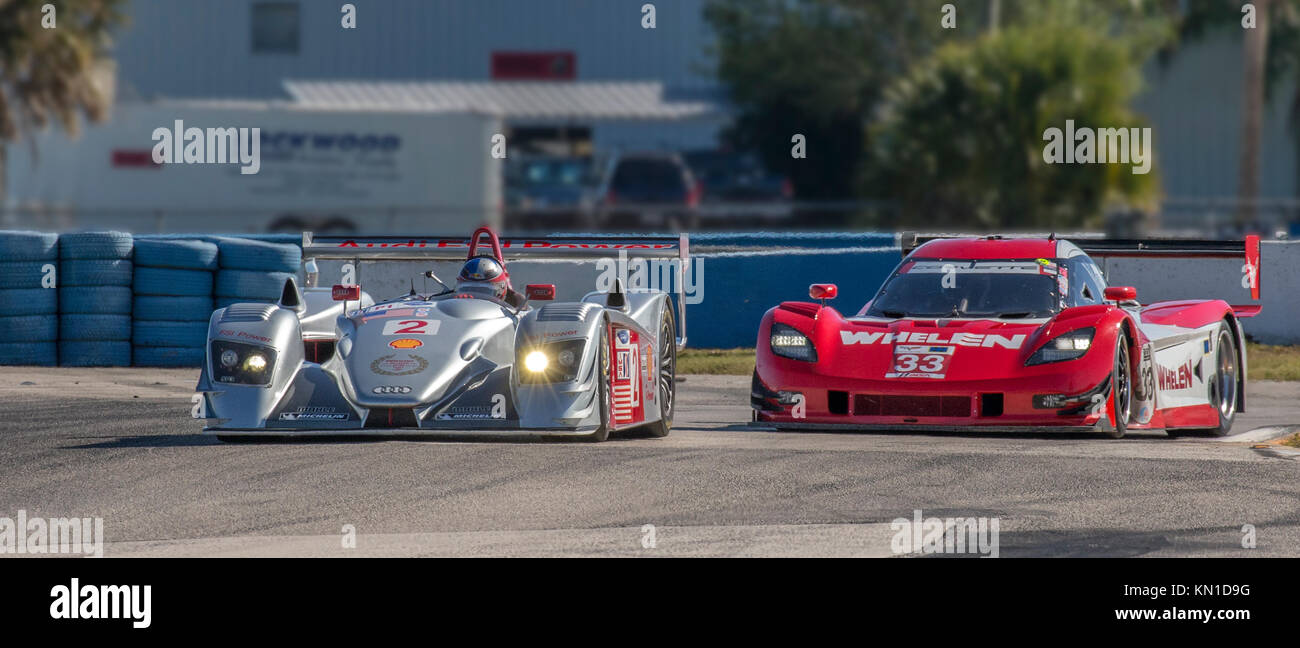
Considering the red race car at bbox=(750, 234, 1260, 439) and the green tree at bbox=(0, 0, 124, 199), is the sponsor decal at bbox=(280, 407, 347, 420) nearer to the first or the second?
the red race car at bbox=(750, 234, 1260, 439)

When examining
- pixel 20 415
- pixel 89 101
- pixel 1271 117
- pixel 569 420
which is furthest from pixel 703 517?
pixel 1271 117

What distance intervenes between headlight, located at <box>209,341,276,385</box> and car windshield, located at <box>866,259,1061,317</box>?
3.77 metres

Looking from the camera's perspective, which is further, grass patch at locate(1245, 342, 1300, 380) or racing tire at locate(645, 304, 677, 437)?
grass patch at locate(1245, 342, 1300, 380)

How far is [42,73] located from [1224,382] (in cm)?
2951

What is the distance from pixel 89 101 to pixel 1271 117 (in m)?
30.7

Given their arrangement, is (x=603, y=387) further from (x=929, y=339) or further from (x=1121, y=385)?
(x=1121, y=385)

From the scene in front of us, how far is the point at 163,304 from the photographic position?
16438mm

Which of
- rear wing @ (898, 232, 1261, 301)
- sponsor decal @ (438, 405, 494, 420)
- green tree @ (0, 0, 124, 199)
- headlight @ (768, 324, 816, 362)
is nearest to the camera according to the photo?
sponsor decal @ (438, 405, 494, 420)

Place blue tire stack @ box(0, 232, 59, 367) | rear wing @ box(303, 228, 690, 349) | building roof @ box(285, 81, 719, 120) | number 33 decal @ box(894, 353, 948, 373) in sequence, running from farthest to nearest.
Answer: building roof @ box(285, 81, 719, 120)
blue tire stack @ box(0, 232, 59, 367)
rear wing @ box(303, 228, 690, 349)
number 33 decal @ box(894, 353, 948, 373)

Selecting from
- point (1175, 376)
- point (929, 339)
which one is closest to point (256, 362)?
point (929, 339)

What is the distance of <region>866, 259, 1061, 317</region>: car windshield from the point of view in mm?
11492

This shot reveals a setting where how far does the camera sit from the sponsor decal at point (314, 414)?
10188 millimetres

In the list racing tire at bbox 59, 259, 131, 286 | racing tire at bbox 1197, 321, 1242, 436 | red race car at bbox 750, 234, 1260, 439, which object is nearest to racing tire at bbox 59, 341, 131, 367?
racing tire at bbox 59, 259, 131, 286

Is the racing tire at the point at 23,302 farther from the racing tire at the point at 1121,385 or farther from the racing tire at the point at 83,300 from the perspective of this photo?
the racing tire at the point at 1121,385
